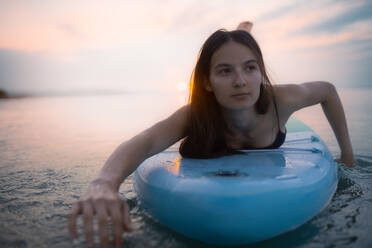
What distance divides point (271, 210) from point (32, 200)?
1.72 m

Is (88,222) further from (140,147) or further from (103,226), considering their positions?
(140,147)

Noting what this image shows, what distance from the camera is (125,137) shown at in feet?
16.4

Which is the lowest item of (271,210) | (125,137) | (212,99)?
(125,137)

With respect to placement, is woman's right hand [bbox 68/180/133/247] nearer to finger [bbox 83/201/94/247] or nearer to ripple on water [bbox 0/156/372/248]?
finger [bbox 83/201/94/247]

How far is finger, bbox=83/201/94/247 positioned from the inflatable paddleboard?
446 millimetres

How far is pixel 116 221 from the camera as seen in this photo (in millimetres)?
A: 1161

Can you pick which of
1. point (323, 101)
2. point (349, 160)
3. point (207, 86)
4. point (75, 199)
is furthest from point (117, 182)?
point (349, 160)

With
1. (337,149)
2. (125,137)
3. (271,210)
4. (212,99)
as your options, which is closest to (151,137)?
(212,99)

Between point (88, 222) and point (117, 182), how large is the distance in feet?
1.09

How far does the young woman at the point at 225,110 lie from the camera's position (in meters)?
1.78

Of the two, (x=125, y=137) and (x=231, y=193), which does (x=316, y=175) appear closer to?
(x=231, y=193)

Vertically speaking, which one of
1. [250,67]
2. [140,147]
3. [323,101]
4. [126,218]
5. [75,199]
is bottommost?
[75,199]

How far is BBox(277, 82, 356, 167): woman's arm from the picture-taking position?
7.79 feet

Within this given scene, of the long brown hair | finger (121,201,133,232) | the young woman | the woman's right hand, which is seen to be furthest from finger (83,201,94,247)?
the long brown hair
